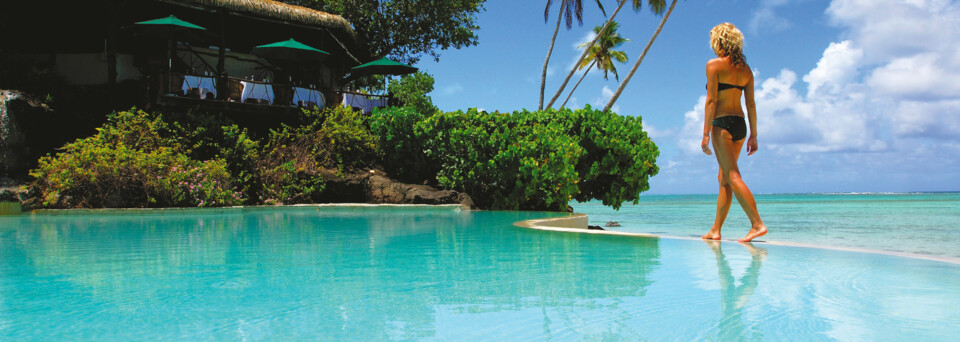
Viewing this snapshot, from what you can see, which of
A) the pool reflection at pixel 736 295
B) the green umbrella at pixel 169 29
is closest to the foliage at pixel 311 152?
the green umbrella at pixel 169 29

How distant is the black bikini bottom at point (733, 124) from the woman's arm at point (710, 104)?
0.23 feet

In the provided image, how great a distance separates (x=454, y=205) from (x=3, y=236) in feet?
25.8

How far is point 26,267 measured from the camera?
3943 millimetres

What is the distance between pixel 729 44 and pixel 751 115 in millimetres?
693

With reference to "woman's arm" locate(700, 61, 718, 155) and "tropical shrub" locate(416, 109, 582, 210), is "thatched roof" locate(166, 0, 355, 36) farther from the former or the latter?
"woman's arm" locate(700, 61, 718, 155)

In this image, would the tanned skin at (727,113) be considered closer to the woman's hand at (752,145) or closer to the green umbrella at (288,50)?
the woman's hand at (752,145)

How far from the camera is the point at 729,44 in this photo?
474cm

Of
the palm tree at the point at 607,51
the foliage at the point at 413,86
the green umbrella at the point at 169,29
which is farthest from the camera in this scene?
the palm tree at the point at 607,51

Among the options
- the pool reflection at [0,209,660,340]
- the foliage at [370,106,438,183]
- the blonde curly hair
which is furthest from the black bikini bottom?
the foliage at [370,106,438,183]

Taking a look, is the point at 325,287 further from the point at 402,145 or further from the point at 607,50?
the point at 607,50

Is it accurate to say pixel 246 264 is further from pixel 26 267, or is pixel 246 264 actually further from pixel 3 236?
pixel 3 236

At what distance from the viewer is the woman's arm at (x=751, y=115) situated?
4913mm

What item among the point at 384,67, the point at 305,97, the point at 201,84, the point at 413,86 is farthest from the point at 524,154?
the point at 413,86

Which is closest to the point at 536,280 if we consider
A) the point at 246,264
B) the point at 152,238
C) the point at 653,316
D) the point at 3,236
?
the point at 653,316
